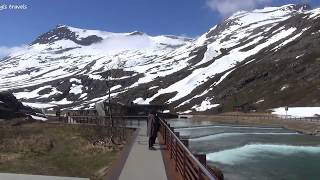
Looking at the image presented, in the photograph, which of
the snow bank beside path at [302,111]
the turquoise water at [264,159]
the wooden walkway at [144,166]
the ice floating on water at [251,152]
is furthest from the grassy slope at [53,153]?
the snow bank beside path at [302,111]

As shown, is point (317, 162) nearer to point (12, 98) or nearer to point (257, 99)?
point (12, 98)

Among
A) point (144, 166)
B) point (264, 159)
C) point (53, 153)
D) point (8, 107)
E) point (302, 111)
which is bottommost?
point (264, 159)

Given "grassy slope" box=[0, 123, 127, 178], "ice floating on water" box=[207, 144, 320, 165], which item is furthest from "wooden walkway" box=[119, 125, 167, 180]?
"ice floating on water" box=[207, 144, 320, 165]

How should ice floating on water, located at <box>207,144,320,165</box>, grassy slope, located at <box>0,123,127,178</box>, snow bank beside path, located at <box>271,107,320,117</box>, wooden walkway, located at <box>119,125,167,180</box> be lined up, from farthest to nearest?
snow bank beside path, located at <box>271,107,320,117</box>
ice floating on water, located at <box>207,144,320,165</box>
grassy slope, located at <box>0,123,127,178</box>
wooden walkway, located at <box>119,125,167,180</box>

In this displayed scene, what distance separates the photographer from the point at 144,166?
19.2 m

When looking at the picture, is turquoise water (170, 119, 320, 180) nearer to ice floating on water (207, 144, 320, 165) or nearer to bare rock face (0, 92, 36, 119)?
ice floating on water (207, 144, 320, 165)

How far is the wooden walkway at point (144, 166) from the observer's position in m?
16.9

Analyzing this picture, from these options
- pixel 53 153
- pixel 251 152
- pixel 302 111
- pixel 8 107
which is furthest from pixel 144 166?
pixel 302 111

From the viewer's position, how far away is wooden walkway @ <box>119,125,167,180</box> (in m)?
16.9

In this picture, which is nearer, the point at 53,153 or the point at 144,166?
the point at 144,166

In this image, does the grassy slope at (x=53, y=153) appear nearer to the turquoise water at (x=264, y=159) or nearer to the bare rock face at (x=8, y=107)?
the turquoise water at (x=264, y=159)

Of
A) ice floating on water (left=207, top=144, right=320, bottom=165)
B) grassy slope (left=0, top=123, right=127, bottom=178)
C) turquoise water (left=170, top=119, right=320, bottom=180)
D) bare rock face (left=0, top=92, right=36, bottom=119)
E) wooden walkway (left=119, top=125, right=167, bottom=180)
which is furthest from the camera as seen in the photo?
bare rock face (left=0, top=92, right=36, bottom=119)

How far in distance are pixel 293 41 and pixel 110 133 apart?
159 meters

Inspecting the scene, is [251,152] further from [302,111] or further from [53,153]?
[302,111]
